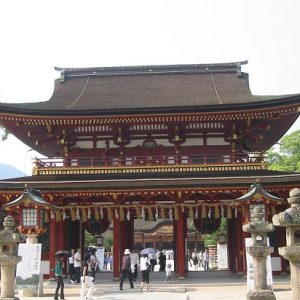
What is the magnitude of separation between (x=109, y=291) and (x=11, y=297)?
20.7 ft

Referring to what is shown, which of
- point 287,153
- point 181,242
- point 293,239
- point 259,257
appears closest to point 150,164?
point 181,242

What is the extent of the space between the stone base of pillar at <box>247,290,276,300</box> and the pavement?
1.94m

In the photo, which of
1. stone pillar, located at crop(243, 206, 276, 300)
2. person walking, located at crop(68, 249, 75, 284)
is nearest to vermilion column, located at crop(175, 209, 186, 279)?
person walking, located at crop(68, 249, 75, 284)

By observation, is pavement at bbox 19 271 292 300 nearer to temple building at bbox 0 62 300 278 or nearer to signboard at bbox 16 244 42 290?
signboard at bbox 16 244 42 290

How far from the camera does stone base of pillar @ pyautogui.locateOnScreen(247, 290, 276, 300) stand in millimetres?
15759

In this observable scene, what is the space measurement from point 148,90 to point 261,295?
18180 millimetres

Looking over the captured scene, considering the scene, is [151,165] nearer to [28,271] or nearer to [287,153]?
[28,271]

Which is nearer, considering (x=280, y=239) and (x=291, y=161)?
(x=280, y=239)

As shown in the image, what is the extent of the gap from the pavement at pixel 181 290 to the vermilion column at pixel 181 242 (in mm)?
511

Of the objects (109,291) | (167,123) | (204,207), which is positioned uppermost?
(167,123)

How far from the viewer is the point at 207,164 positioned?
2525 cm

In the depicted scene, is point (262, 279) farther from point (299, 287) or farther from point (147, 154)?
point (147, 154)

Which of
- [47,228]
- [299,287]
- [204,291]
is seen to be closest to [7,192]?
[47,228]

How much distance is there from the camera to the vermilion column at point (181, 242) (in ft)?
79.4
